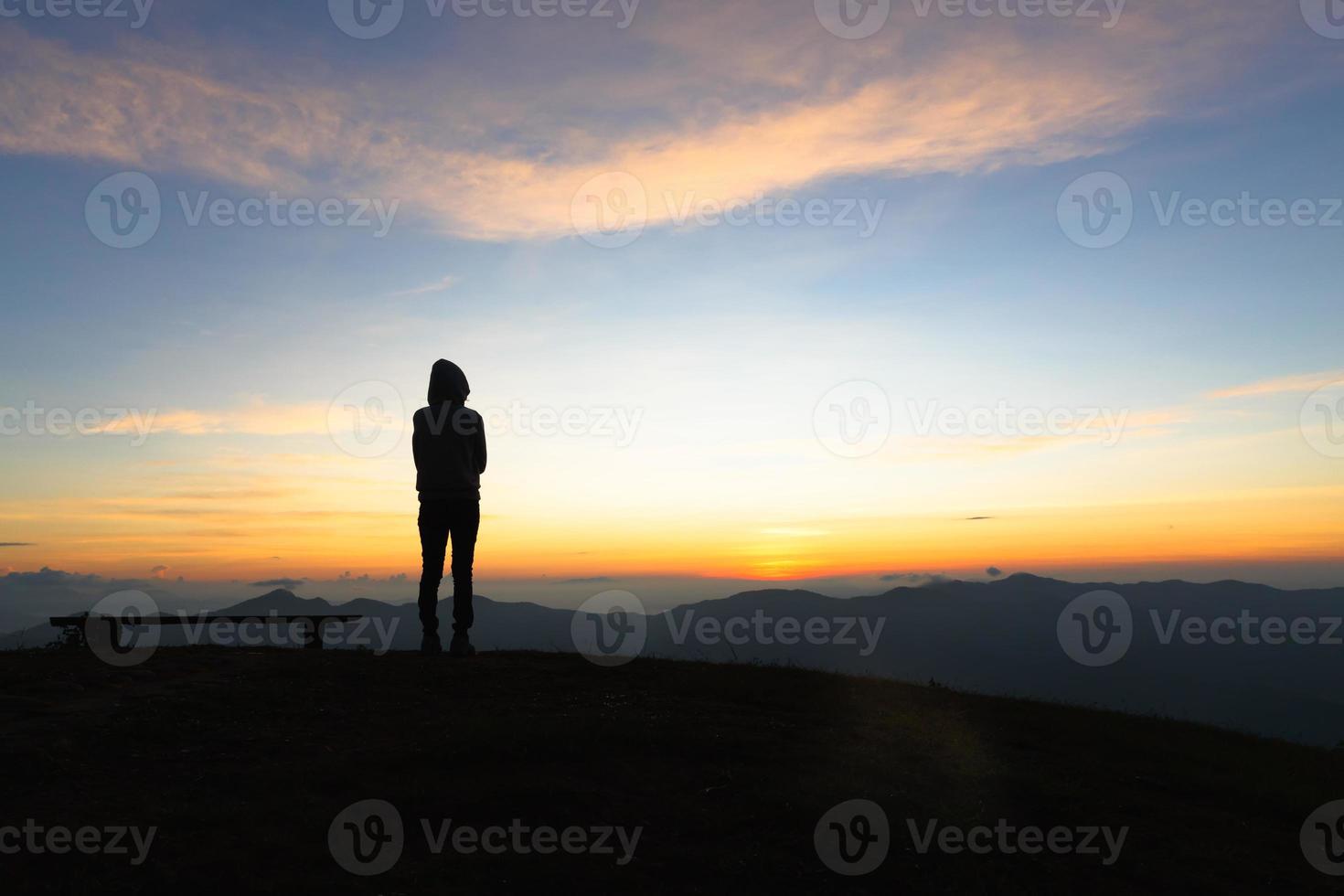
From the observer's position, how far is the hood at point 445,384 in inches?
576

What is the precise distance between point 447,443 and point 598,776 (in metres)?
7.64

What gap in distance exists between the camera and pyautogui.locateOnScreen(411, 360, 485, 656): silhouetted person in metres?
14.4

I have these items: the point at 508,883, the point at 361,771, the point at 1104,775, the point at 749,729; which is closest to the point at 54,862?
the point at 361,771

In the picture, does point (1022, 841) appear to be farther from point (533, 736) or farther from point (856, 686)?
point (856, 686)

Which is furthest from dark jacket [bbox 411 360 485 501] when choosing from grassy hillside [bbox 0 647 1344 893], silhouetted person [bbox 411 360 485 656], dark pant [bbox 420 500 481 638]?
grassy hillside [bbox 0 647 1344 893]

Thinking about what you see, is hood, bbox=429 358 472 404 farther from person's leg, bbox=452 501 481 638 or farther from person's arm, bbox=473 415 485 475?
person's leg, bbox=452 501 481 638

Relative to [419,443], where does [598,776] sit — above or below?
below

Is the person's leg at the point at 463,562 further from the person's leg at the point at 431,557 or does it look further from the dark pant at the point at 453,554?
the person's leg at the point at 431,557

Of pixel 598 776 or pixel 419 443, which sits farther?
pixel 419 443

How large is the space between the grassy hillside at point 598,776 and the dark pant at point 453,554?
1.50m

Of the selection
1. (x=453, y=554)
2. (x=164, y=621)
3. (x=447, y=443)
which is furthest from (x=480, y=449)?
(x=164, y=621)

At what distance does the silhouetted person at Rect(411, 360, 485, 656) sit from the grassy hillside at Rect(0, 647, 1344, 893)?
1.55 m

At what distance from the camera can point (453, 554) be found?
14555mm

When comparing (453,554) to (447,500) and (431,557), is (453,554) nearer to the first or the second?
(431,557)
